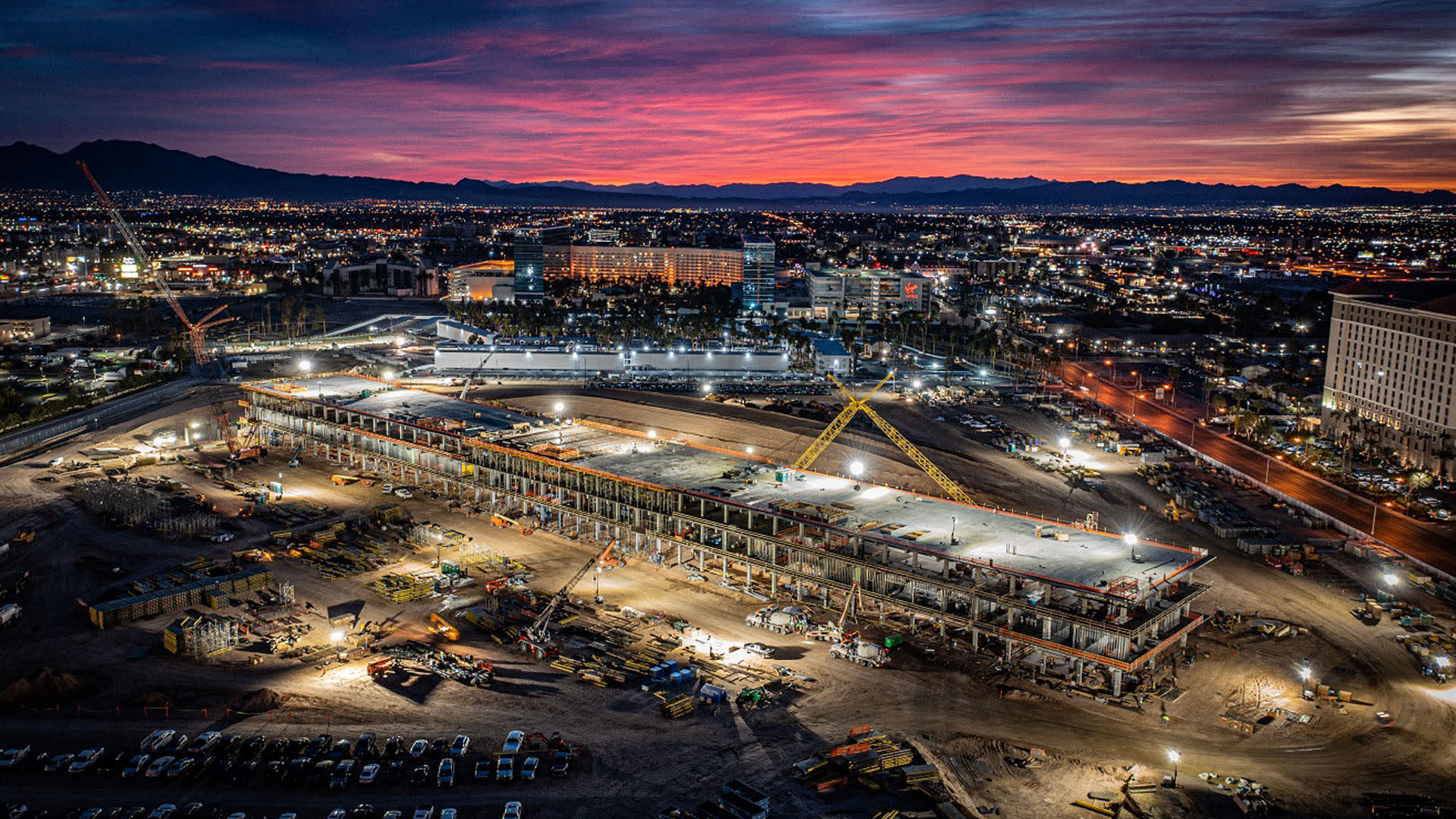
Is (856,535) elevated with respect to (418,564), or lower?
elevated

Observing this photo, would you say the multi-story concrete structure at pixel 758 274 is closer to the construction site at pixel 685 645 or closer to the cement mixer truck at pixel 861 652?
the construction site at pixel 685 645

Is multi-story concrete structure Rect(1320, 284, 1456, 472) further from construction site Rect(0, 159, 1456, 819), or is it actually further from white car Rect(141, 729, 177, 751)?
white car Rect(141, 729, 177, 751)

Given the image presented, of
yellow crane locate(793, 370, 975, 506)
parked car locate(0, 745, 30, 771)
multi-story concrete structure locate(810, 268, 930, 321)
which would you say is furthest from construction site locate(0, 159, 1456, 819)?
multi-story concrete structure locate(810, 268, 930, 321)

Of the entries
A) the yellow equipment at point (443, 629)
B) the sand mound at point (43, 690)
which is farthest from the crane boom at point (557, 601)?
the sand mound at point (43, 690)

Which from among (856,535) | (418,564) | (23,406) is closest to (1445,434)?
(856,535)

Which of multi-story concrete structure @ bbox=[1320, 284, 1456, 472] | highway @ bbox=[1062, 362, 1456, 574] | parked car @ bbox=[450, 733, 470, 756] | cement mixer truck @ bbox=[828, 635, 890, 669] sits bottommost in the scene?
parked car @ bbox=[450, 733, 470, 756]

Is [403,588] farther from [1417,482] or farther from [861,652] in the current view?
[1417,482]

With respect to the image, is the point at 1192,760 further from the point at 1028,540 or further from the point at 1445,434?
the point at 1445,434
